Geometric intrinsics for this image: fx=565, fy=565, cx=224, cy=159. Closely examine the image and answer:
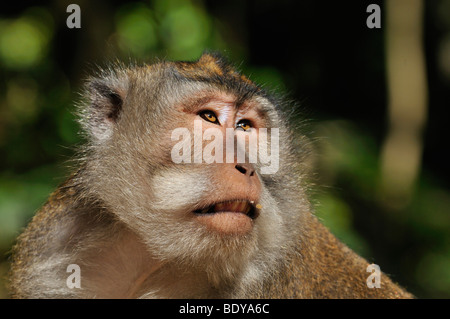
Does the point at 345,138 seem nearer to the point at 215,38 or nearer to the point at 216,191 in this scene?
the point at 215,38

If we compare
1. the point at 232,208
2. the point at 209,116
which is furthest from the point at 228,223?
the point at 209,116

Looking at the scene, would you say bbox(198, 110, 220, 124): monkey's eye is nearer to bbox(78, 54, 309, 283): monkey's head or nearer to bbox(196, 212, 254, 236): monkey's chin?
bbox(78, 54, 309, 283): monkey's head

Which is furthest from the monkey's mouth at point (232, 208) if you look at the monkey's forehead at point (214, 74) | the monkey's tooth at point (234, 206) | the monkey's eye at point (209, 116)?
→ the monkey's forehead at point (214, 74)

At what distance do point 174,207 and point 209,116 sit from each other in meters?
0.70

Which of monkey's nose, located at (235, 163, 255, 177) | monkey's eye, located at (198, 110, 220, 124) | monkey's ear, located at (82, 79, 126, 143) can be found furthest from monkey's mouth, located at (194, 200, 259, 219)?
monkey's ear, located at (82, 79, 126, 143)

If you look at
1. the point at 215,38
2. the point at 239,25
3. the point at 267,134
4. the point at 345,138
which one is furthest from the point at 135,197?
the point at 239,25

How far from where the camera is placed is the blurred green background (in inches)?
328

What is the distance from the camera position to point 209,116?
12.3ft

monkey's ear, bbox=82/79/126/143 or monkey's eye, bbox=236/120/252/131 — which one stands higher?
monkey's ear, bbox=82/79/126/143

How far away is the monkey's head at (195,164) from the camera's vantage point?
Answer: 333 centimetres

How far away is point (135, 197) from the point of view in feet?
12.0

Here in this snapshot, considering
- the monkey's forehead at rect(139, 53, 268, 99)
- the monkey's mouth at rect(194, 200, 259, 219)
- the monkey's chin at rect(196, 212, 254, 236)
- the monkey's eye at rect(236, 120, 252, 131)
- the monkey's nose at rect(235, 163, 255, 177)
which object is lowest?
the monkey's chin at rect(196, 212, 254, 236)

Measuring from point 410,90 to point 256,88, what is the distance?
6314mm

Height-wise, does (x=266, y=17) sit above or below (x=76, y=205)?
above
